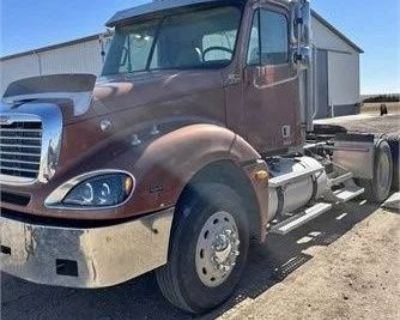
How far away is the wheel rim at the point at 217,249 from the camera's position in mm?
3977

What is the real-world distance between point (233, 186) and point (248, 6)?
70.9 inches

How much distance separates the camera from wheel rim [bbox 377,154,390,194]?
306 inches

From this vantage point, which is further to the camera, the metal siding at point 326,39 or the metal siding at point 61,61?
the metal siding at point 326,39

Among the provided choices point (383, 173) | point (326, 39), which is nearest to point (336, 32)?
point (326, 39)

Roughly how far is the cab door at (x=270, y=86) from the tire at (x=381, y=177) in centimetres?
219

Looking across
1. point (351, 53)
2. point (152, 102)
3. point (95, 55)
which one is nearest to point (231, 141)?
point (152, 102)

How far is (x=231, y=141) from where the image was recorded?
4312mm

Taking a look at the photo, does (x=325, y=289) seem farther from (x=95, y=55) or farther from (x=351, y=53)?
(x=351, y=53)

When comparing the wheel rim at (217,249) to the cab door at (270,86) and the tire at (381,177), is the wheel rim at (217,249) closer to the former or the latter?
the cab door at (270,86)

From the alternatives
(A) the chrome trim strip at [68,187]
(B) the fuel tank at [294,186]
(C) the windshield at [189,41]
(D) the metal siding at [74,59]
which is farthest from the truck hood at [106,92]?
(D) the metal siding at [74,59]

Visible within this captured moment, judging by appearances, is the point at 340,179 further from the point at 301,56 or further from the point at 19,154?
the point at 19,154

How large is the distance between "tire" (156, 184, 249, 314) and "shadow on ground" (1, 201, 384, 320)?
0.17m

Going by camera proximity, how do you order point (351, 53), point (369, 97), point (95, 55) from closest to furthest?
point (95, 55), point (351, 53), point (369, 97)

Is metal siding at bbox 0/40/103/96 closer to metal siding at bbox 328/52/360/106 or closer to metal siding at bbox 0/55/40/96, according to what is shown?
metal siding at bbox 0/55/40/96
